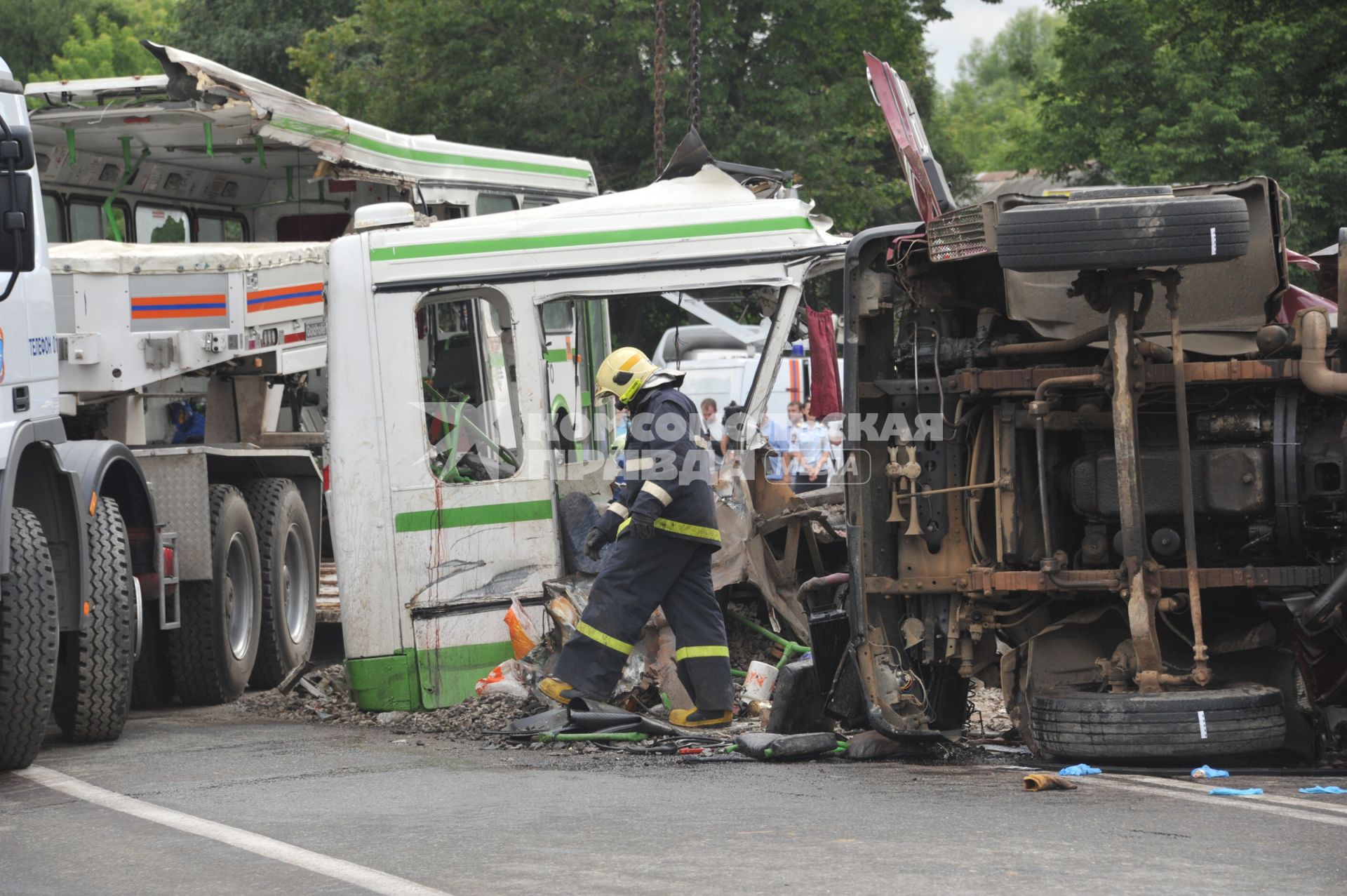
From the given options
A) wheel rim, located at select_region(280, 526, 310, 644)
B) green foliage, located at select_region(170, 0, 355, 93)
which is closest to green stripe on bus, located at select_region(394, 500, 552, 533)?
wheel rim, located at select_region(280, 526, 310, 644)

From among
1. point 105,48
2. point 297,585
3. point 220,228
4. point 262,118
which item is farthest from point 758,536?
point 105,48

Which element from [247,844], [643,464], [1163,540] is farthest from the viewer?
[643,464]

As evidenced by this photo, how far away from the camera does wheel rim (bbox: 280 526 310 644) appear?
10.8 metres

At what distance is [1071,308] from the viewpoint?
20.8 feet

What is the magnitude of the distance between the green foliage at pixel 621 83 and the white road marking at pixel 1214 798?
70.6 feet

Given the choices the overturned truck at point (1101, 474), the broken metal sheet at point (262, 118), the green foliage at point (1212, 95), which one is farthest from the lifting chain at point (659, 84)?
the green foliage at point (1212, 95)

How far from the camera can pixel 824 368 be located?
9180 millimetres

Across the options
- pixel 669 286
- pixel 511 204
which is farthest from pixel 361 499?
pixel 511 204

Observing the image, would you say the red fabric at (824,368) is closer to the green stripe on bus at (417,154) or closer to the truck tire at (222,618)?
the truck tire at (222,618)

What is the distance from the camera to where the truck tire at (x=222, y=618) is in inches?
373

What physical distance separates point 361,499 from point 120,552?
1.13 metres

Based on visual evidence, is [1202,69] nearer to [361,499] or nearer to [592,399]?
[592,399]

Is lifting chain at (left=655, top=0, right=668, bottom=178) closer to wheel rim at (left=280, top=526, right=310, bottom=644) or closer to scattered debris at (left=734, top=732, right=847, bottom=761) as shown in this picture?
wheel rim at (left=280, top=526, right=310, bottom=644)

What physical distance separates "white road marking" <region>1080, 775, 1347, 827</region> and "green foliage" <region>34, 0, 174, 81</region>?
36.5 metres
